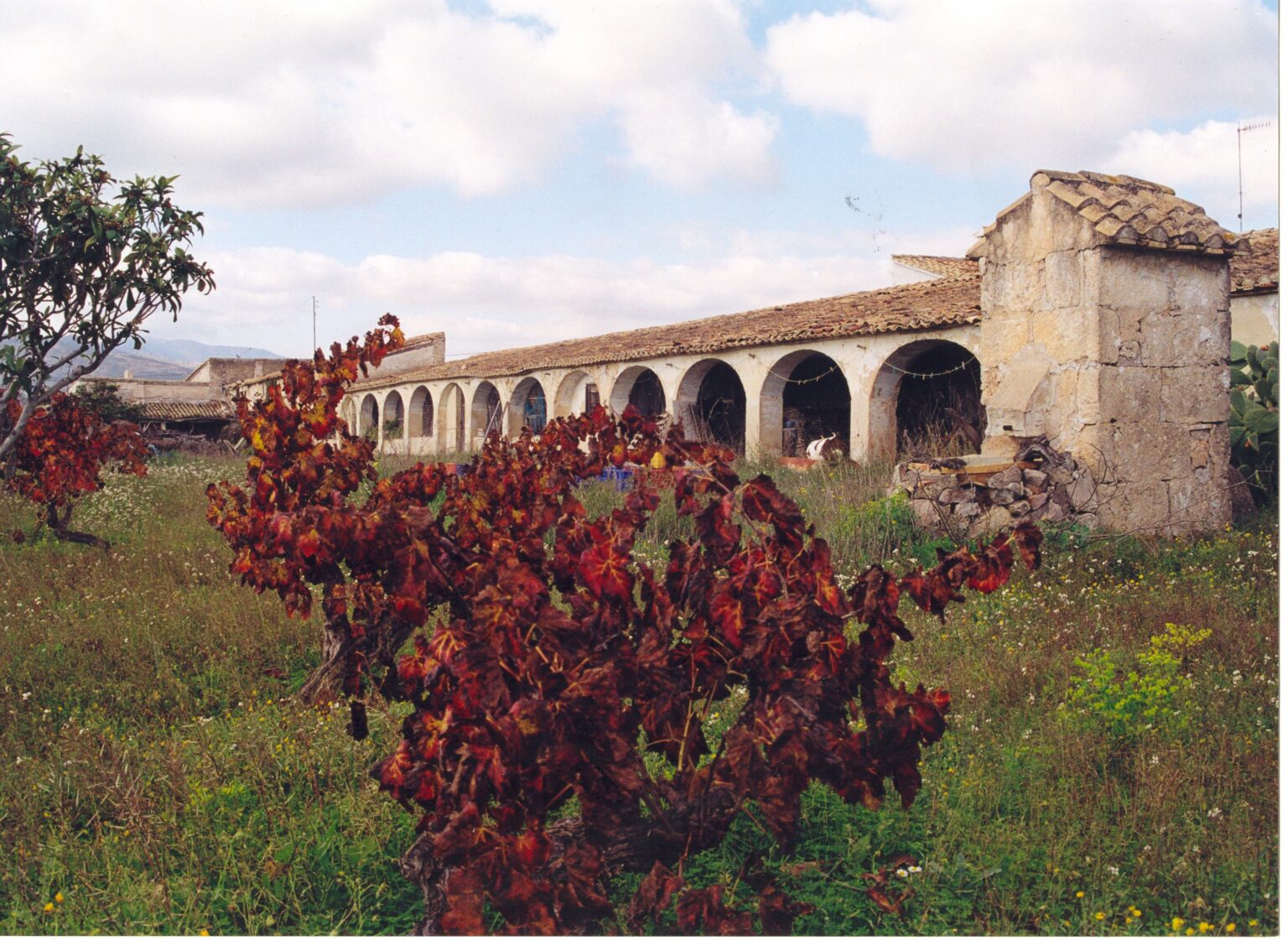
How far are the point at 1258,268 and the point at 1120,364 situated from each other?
470 centimetres

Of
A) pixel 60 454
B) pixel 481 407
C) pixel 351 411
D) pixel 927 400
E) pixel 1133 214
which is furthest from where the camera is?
pixel 351 411

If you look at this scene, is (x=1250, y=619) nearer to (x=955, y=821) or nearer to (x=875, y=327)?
(x=955, y=821)

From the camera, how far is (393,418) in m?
28.2

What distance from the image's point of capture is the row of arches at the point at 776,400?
44.7 feet

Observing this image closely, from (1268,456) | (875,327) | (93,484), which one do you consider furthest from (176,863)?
(875,327)

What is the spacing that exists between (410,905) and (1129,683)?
2.70 meters

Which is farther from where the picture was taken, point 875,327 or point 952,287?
point 952,287

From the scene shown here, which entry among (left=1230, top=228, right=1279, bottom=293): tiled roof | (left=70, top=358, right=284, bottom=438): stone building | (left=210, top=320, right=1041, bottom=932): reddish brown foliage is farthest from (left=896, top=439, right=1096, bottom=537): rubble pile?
(left=70, top=358, right=284, bottom=438): stone building

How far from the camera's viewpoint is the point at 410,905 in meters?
2.68

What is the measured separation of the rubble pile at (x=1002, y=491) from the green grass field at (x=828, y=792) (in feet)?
5.89

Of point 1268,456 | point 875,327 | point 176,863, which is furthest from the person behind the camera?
point 875,327

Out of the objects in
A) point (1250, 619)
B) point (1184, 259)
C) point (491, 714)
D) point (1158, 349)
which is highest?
point (1184, 259)

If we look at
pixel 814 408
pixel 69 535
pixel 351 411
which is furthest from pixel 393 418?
pixel 69 535

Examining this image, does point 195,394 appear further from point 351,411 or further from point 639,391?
point 639,391
